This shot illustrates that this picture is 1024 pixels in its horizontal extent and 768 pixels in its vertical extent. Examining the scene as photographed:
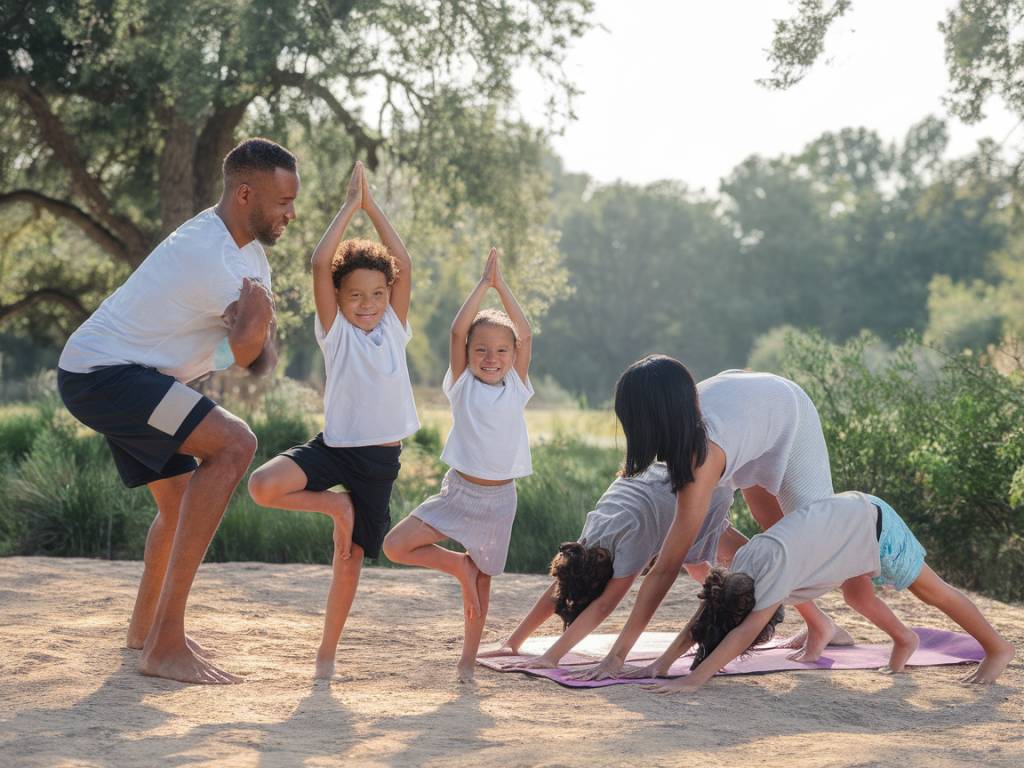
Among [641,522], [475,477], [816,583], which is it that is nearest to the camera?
[816,583]

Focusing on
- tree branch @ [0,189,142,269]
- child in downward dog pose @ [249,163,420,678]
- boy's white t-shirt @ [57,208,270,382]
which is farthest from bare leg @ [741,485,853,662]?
tree branch @ [0,189,142,269]

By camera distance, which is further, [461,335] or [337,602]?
[461,335]

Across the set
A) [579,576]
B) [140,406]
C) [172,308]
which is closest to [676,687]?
[579,576]

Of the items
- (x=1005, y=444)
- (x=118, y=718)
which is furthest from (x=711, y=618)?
(x=1005, y=444)

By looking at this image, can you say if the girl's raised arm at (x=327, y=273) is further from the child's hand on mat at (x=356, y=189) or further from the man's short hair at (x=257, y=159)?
the man's short hair at (x=257, y=159)

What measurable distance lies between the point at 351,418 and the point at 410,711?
107 centimetres

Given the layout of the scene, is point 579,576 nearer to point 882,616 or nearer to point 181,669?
point 882,616

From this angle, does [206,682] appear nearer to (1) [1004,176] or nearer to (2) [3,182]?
(1) [1004,176]

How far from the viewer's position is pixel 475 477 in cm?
484

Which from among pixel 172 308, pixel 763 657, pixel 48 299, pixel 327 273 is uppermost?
pixel 48 299

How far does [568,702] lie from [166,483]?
5.84 feet

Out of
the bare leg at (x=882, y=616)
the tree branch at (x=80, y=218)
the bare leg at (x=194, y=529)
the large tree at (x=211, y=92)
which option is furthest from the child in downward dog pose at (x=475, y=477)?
the tree branch at (x=80, y=218)

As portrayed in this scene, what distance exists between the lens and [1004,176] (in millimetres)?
12391

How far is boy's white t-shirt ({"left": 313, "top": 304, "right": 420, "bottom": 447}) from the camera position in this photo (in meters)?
4.63
